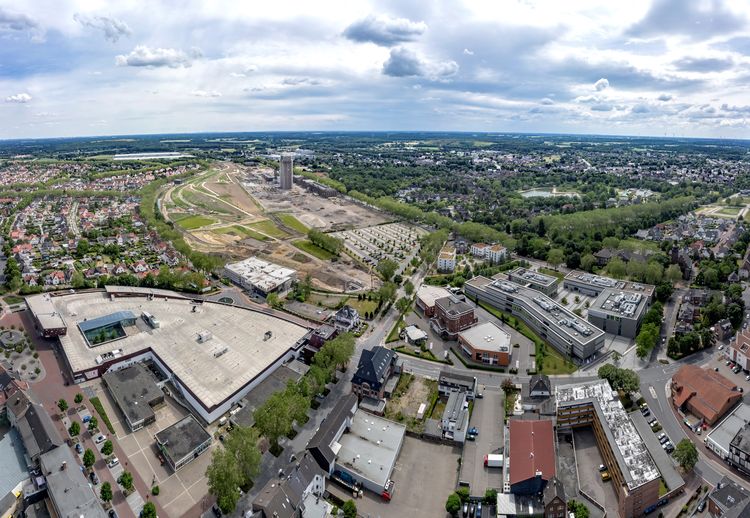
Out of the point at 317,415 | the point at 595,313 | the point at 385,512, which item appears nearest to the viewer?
the point at 385,512

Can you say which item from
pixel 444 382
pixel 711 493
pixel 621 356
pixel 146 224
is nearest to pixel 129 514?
pixel 444 382

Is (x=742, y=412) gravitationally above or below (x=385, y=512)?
above

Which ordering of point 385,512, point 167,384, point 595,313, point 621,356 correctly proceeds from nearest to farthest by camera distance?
point 385,512 → point 167,384 → point 621,356 → point 595,313

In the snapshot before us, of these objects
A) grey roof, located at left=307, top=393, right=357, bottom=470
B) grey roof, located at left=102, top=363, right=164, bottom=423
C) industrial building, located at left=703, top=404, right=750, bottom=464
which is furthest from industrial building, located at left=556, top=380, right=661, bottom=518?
grey roof, located at left=102, top=363, right=164, bottom=423

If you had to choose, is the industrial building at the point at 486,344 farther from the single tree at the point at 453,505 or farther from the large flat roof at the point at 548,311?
the single tree at the point at 453,505

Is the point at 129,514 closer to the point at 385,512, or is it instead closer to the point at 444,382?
the point at 385,512

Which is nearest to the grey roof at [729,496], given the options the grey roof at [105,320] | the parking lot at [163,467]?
the parking lot at [163,467]

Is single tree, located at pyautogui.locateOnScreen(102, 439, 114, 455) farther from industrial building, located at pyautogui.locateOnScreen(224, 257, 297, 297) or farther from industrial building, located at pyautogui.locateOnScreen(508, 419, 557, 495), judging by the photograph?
industrial building, located at pyautogui.locateOnScreen(224, 257, 297, 297)
